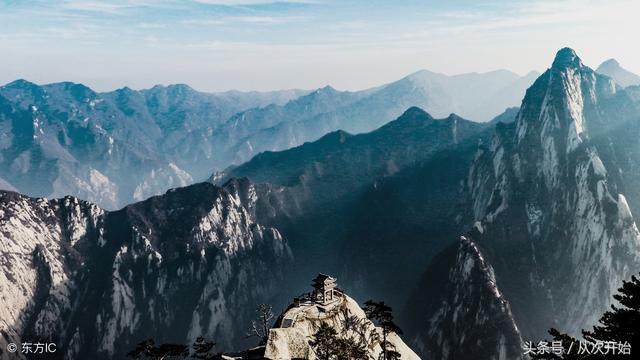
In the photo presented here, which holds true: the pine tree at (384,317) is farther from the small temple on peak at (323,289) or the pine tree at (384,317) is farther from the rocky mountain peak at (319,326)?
the small temple on peak at (323,289)

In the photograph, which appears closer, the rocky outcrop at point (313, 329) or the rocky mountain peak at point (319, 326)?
the rocky outcrop at point (313, 329)

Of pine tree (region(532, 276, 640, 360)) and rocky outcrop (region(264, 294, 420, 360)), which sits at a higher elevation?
Result: rocky outcrop (region(264, 294, 420, 360))

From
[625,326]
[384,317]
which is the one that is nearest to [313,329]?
[384,317]

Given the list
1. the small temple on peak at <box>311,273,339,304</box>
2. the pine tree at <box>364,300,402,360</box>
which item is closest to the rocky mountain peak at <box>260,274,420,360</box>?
the small temple on peak at <box>311,273,339,304</box>

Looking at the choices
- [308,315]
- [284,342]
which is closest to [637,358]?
[284,342]

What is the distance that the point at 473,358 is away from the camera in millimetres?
191500

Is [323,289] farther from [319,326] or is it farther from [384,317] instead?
[384,317]

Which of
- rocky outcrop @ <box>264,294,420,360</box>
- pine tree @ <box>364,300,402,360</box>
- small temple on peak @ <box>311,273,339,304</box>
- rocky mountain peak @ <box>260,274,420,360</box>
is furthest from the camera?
small temple on peak @ <box>311,273,339,304</box>

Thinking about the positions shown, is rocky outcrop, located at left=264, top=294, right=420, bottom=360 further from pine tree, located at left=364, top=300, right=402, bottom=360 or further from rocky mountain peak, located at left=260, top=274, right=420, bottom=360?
pine tree, located at left=364, top=300, right=402, bottom=360

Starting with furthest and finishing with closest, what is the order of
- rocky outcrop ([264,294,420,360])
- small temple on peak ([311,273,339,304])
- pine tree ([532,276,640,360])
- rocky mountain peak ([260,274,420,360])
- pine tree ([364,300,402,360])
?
small temple on peak ([311,273,339,304]) < rocky mountain peak ([260,274,420,360]) < rocky outcrop ([264,294,420,360]) < pine tree ([364,300,402,360]) < pine tree ([532,276,640,360])

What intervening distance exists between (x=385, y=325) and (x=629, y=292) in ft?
163

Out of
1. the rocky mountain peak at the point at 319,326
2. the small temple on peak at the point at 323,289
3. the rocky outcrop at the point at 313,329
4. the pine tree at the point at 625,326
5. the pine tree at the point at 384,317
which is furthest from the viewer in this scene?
the small temple on peak at the point at 323,289

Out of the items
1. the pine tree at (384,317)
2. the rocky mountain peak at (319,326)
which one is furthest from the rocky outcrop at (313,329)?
the pine tree at (384,317)

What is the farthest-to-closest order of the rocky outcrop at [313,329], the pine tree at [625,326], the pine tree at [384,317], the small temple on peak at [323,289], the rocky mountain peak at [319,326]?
the small temple on peak at [323,289]
the rocky mountain peak at [319,326]
the rocky outcrop at [313,329]
the pine tree at [384,317]
the pine tree at [625,326]
